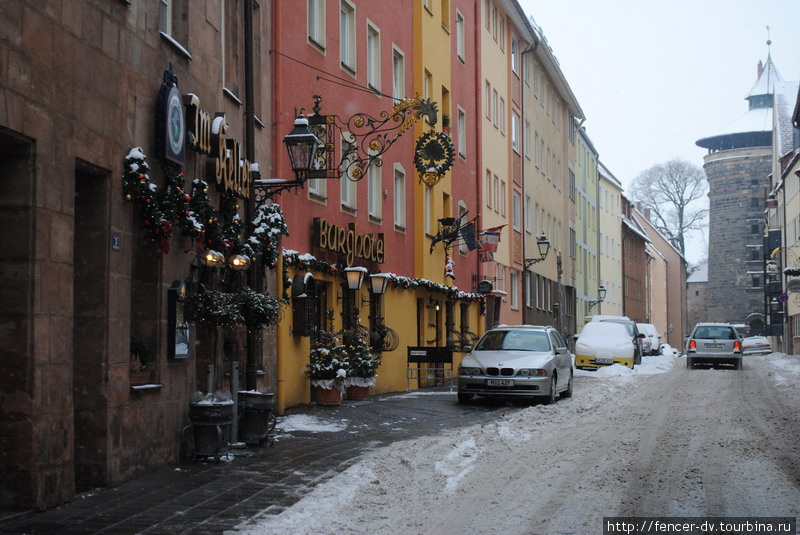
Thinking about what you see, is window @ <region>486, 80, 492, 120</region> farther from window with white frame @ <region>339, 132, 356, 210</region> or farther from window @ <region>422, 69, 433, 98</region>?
window with white frame @ <region>339, 132, 356, 210</region>

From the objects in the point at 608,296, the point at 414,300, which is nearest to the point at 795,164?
the point at 608,296

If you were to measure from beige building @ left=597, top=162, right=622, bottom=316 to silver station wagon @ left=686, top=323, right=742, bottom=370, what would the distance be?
1337 inches

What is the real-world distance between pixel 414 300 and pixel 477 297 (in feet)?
26.9

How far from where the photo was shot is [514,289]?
146 ft

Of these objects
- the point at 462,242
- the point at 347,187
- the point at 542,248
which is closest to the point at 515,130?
the point at 542,248

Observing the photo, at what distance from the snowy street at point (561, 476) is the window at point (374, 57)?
10.3m

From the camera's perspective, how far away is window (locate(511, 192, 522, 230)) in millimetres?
44553

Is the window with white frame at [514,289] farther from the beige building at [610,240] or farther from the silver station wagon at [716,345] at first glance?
the beige building at [610,240]

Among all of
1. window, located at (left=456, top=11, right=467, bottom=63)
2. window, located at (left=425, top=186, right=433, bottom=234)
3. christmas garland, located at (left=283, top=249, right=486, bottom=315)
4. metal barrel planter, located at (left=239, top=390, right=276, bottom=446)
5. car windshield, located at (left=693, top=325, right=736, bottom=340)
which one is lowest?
metal barrel planter, located at (left=239, top=390, right=276, bottom=446)

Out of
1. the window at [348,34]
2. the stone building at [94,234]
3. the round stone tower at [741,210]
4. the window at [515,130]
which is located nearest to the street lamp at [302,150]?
the stone building at [94,234]

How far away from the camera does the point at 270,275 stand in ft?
58.8

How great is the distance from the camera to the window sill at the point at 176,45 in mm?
12031

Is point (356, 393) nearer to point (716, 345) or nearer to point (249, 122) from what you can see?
point (249, 122)

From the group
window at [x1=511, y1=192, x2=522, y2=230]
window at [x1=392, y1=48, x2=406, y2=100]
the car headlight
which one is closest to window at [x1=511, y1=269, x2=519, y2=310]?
window at [x1=511, y1=192, x2=522, y2=230]
